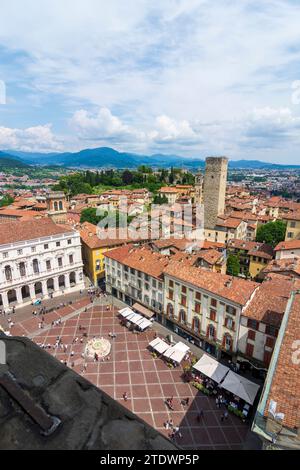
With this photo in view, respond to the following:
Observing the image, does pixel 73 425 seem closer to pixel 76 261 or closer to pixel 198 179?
pixel 76 261

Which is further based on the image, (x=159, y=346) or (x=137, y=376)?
(x=159, y=346)

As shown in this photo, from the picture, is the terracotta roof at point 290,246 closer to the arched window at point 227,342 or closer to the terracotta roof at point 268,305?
the terracotta roof at point 268,305

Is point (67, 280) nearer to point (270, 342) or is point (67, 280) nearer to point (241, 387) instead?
point (241, 387)

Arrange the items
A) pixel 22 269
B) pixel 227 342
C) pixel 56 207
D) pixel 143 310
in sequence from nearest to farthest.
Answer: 1. pixel 227 342
2. pixel 143 310
3. pixel 22 269
4. pixel 56 207

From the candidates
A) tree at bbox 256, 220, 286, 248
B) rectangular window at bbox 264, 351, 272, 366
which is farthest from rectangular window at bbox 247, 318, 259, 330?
tree at bbox 256, 220, 286, 248

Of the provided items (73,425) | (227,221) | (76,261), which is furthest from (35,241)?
(227,221)

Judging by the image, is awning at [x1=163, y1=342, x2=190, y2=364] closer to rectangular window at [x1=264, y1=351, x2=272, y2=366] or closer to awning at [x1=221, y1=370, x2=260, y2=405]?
awning at [x1=221, y1=370, x2=260, y2=405]

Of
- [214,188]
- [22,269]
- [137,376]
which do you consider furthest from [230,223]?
[137,376]

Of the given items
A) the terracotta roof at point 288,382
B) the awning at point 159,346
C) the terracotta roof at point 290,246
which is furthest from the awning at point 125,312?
the terracotta roof at point 290,246
